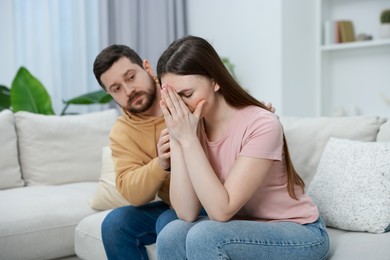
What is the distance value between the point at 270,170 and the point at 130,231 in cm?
56

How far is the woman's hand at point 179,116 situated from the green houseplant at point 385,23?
2777 mm

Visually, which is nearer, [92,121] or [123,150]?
[123,150]

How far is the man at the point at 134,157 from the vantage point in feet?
5.89

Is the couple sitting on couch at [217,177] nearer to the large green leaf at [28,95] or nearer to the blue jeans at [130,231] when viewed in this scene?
the blue jeans at [130,231]

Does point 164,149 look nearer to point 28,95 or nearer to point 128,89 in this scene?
point 128,89

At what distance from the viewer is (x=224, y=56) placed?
4480mm

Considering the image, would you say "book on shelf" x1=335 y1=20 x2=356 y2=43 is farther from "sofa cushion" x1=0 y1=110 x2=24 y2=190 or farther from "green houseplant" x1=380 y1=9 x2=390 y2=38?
"sofa cushion" x1=0 y1=110 x2=24 y2=190

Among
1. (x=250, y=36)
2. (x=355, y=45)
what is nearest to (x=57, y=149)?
(x=250, y=36)

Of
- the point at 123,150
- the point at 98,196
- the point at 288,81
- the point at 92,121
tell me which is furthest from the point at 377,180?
the point at 288,81

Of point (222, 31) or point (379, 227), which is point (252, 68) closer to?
point (222, 31)

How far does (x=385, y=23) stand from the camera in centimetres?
388

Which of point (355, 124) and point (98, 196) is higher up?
point (355, 124)

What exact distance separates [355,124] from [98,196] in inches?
45.4

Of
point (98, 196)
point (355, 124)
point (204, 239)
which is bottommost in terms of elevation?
point (98, 196)
